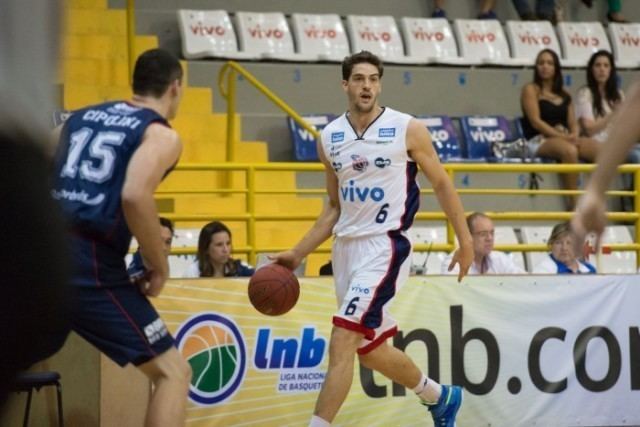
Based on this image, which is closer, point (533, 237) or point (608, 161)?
point (608, 161)

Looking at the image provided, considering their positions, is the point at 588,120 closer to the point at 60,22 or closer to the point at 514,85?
the point at 514,85

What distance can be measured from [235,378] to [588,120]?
235 inches

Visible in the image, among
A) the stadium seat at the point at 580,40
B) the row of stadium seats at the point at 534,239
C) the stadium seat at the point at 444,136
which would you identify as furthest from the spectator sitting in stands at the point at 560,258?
the stadium seat at the point at 580,40

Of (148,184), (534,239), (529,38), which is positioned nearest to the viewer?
(148,184)

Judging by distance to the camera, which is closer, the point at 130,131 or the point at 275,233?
the point at 130,131

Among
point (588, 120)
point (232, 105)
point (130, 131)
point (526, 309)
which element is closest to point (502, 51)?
point (588, 120)

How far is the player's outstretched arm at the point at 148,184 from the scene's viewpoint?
5484 mm

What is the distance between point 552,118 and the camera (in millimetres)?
12898

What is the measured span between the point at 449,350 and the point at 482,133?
215 inches

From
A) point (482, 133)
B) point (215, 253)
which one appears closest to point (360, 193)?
point (215, 253)

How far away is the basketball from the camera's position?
23.9ft

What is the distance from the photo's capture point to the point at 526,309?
9.03 meters

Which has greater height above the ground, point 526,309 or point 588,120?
point 588,120

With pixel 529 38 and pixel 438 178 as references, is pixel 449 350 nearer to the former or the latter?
pixel 438 178
